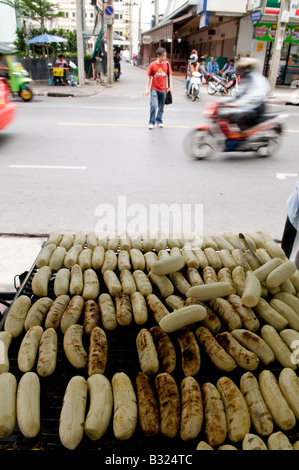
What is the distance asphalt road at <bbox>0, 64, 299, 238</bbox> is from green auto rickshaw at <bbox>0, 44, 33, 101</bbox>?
2.98 meters

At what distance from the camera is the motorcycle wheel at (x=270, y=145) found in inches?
295

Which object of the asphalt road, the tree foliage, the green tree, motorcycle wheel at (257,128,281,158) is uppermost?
the green tree

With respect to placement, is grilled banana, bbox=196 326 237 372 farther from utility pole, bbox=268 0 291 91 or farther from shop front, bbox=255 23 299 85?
shop front, bbox=255 23 299 85

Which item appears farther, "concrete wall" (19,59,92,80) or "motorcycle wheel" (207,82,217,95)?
"concrete wall" (19,59,92,80)

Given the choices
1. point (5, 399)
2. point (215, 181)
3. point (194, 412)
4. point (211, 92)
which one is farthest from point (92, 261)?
point (211, 92)

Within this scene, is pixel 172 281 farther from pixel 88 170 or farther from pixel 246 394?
pixel 88 170

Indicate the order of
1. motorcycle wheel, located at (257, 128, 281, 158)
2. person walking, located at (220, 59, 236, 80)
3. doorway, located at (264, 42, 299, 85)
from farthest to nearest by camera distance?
doorway, located at (264, 42, 299, 85) < person walking, located at (220, 59, 236, 80) < motorcycle wheel, located at (257, 128, 281, 158)

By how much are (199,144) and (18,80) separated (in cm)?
939

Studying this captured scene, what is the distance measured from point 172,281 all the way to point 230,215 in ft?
8.65

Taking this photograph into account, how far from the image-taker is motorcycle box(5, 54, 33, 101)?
12.6 m

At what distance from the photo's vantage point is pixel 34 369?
1.81 meters

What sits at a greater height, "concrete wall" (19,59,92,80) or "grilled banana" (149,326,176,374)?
"concrete wall" (19,59,92,80)
